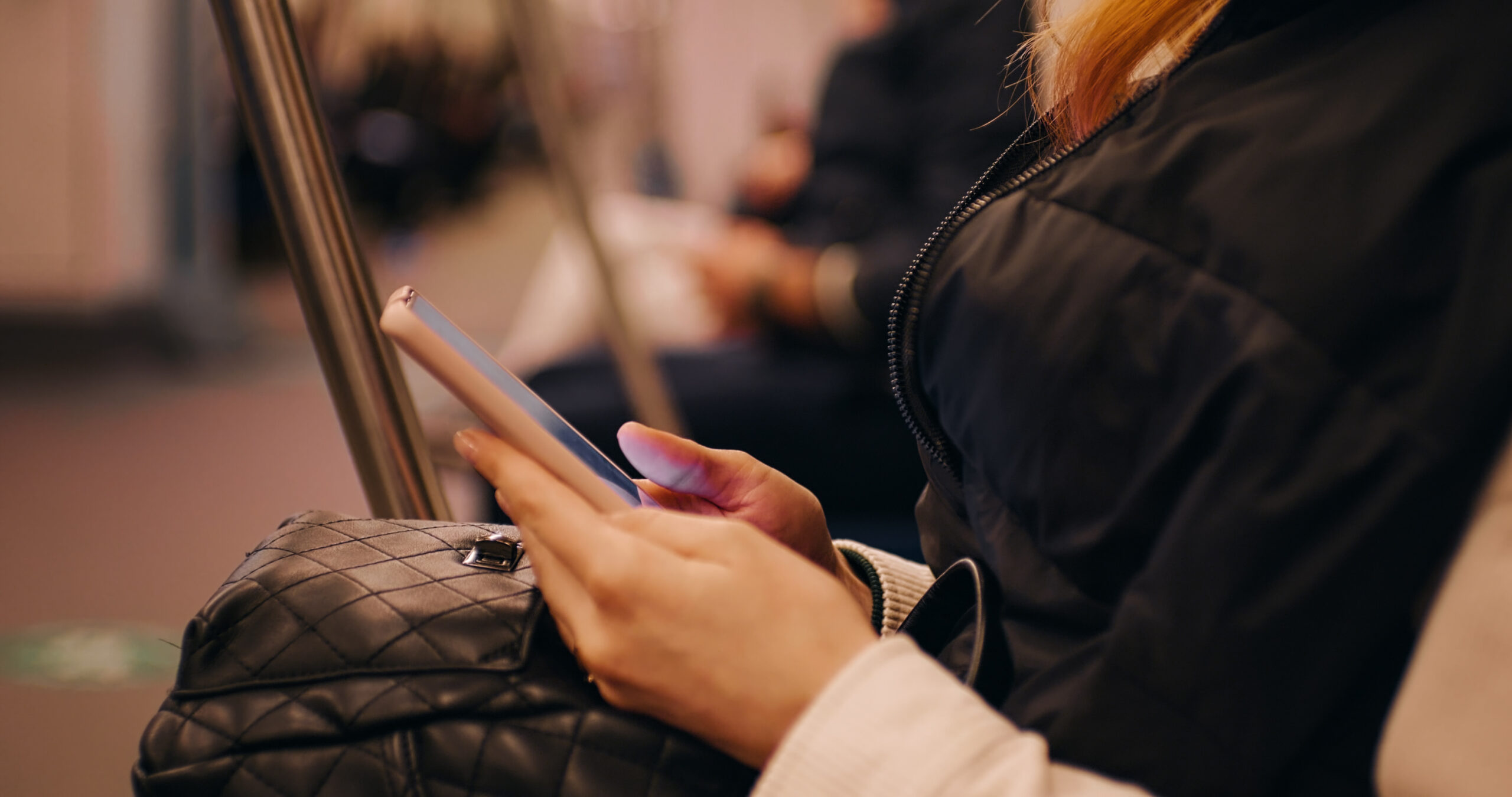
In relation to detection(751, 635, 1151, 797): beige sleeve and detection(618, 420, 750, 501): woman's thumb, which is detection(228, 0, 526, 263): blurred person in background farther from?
detection(751, 635, 1151, 797): beige sleeve

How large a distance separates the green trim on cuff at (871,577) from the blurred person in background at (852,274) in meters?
0.50

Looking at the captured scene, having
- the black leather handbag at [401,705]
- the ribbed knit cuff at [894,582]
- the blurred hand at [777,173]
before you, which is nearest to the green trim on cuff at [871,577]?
the ribbed knit cuff at [894,582]

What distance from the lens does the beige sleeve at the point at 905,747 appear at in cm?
26

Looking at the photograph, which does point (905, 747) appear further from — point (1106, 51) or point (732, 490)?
point (1106, 51)

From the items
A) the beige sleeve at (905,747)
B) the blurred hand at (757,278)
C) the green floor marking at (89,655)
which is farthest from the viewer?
the blurred hand at (757,278)

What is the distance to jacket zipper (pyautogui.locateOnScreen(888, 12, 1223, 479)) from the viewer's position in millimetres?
376

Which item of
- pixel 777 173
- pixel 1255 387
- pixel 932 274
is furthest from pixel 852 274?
pixel 1255 387

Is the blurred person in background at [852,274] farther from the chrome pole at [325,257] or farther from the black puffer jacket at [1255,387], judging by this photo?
the black puffer jacket at [1255,387]

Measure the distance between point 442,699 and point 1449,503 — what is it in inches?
12.8

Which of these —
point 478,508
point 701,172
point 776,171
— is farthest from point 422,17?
point 478,508

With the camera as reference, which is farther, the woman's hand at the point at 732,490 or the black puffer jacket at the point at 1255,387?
the woman's hand at the point at 732,490

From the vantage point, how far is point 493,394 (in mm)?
325

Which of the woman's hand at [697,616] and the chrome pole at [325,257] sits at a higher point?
the chrome pole at [325,257]

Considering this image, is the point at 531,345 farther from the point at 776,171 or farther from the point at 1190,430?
the point at 1190,430
